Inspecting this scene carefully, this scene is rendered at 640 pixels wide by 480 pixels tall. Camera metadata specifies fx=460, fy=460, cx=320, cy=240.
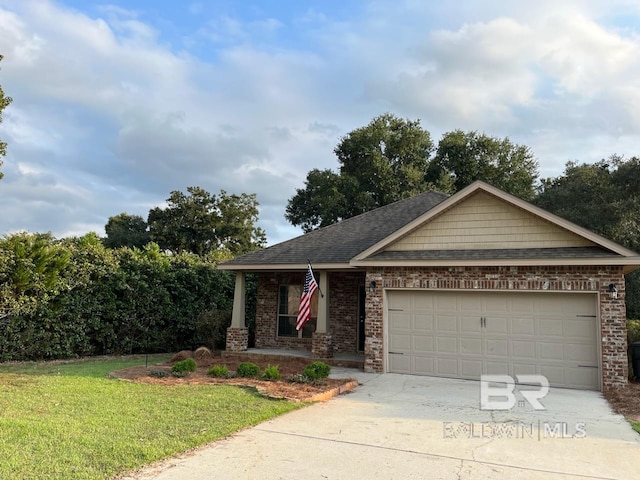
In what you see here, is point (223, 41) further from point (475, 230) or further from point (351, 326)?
point (351, 326)

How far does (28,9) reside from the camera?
9.61 metres

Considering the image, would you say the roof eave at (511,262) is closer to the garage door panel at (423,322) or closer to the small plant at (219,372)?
the garage door panel at (423,322)

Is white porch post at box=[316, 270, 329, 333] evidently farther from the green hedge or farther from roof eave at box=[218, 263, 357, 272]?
the green hedge

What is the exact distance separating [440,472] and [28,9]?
11.4 metres

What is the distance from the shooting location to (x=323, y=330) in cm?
1265

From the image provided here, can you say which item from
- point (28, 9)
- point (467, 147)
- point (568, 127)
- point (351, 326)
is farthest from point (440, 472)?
point (467, 147)

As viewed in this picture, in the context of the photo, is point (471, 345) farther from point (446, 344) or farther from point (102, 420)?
point (102, 420)

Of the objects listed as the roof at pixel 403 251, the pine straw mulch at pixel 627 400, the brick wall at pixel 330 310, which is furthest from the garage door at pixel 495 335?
the brick wall at pixel 330 310

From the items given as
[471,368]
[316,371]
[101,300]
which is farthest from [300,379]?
[101,300]

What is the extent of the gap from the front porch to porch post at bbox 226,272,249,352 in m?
0.25

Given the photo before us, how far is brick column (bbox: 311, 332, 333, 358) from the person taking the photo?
12.5 m

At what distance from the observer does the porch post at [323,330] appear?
494 inches

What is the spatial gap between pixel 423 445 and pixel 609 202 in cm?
1964

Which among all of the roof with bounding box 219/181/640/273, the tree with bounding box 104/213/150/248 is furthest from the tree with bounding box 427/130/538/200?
the tree with bounding box 104/213/150/248
